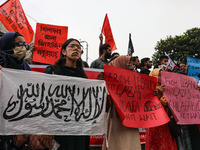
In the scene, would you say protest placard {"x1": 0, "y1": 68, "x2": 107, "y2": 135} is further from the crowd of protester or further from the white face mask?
the white face mask

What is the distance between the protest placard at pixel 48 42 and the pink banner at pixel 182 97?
263 cm

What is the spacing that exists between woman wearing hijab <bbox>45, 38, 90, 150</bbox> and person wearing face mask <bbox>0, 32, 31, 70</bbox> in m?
0.38

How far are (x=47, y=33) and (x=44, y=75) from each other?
2893 millimetres

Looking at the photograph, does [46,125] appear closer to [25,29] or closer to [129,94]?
[129,94]

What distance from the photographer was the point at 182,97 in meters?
3.76

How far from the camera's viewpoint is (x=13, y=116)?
212cm

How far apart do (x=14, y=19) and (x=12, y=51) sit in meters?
2.72

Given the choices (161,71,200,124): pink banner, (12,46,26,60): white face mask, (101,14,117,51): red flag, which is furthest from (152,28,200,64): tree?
(12,46,26,60): white face mask

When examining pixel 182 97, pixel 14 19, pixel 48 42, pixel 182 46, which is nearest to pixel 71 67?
pixel 182 97

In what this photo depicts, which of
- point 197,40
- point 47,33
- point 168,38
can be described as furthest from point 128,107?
point 168,38

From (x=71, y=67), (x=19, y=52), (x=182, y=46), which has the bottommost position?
(x=71, y=67)

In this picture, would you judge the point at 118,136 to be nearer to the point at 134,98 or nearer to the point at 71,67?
the point at 134,98

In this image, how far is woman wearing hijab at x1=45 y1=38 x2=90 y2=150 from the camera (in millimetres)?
2453

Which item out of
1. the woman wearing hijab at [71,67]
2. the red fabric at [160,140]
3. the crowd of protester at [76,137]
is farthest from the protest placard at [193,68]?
the woman wearing hijab at [71,67]
